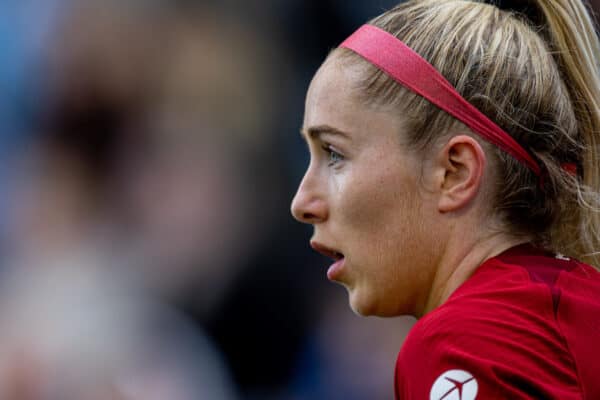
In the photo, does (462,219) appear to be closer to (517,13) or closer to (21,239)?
(517,13)

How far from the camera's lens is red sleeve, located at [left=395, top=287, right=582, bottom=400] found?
1.42m

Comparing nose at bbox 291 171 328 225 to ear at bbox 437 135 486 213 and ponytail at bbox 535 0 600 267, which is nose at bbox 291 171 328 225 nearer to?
ear at bbox 437 135 486 213

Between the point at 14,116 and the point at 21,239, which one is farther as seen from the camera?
the point at 14,116

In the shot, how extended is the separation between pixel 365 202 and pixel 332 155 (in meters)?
0.15

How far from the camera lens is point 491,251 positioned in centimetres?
183

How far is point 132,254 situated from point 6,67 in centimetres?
106

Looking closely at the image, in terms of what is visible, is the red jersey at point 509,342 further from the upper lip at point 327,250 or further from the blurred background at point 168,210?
the blurred background at point 168,210

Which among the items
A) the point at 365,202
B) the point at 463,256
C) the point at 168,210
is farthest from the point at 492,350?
the point at 168,210

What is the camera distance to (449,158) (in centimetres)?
183

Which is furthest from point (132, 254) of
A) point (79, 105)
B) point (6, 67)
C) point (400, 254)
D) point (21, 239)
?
point (400, 254)

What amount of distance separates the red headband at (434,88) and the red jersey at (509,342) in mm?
269

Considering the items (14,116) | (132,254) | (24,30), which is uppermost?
(24,30)

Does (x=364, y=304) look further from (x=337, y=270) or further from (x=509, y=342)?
(x=509, y=342)

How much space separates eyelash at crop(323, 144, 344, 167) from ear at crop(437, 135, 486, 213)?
0.22m
